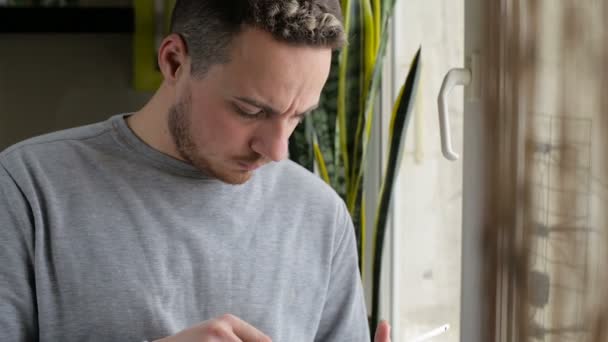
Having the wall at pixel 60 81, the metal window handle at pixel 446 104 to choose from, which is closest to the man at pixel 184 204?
the metal window handle at pixel 446 104

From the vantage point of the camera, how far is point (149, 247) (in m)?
1.36

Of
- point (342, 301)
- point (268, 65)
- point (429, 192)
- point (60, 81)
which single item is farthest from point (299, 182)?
point (60, 81)

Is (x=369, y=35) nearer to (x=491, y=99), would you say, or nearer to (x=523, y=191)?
(x=491, y=99)

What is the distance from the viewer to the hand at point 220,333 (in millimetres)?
1160

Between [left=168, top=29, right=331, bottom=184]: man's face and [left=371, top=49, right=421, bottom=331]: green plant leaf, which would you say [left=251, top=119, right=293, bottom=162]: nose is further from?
[left=371, top=49, right=421, bottom=331]: green plant leaf

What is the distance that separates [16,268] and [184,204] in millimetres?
296

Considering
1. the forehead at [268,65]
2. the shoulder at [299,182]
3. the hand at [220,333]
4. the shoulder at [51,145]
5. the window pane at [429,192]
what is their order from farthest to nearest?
the window pane at [429,192] < the shoulder at [299,182] < the shoulder at [51,145] < the forehead at [268,65] < the hand at [220,333]

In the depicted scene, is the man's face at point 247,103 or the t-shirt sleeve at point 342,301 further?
the t-shirt sleeve at point 342,301

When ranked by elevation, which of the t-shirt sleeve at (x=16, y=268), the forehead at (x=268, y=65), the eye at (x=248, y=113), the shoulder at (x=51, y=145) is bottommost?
the t-shirt sleeve at (x=16, y=268)

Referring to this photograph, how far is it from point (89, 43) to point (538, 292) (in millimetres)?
1871

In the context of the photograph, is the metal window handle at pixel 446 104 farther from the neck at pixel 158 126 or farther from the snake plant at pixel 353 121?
the neck at pixel 158 126

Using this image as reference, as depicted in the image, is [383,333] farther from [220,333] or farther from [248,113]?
[248,113]

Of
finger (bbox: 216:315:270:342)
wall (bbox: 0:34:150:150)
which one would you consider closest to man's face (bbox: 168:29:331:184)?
finger (bbox: 216:315:270:342)

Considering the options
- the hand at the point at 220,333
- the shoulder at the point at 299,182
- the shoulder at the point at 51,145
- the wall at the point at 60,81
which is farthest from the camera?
the wall at the point at 60,81
